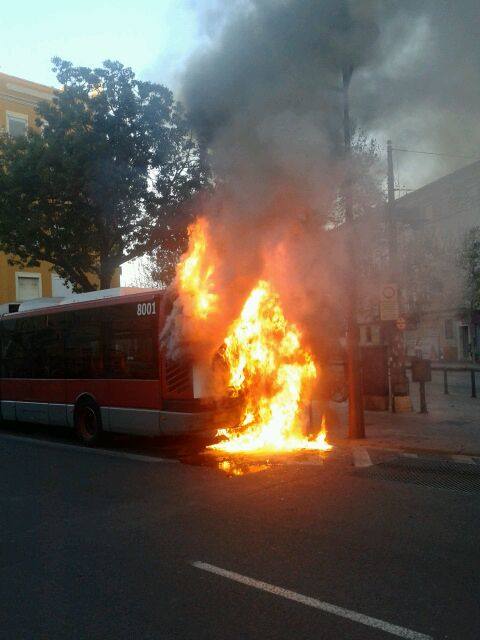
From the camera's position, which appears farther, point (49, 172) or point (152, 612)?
point (49, 172)

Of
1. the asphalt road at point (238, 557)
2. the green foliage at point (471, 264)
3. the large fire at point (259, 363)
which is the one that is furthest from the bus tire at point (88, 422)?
the green foliage at point (471, 264)

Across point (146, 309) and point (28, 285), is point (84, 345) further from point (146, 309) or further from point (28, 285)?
point (28, 285)

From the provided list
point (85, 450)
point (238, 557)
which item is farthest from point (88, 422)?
point (238, 557)

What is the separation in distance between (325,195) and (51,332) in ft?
18.2

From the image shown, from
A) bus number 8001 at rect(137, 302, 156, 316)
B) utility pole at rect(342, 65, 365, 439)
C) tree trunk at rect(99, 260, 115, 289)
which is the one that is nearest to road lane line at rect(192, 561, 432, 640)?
bus number 8001 at rect(137, 302, 156, 316)

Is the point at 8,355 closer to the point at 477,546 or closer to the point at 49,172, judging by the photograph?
the point at 49,172

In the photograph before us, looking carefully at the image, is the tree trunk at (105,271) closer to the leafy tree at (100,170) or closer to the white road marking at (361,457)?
the leafy tree at (100,170)

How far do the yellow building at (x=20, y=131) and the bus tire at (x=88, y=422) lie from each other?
64.5ft

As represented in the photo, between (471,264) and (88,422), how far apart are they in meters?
16.6

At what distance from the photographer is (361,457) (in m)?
7.99

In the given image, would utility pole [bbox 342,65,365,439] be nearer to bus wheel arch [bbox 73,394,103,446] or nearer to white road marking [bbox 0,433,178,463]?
white road marking [bbox 0,433,178,463]

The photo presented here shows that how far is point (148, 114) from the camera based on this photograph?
1464 centimetres

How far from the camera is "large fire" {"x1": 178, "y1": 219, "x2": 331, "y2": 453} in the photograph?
845 cm

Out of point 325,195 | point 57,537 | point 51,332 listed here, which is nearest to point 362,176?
point 325,195
